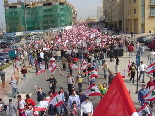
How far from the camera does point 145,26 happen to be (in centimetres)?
5791

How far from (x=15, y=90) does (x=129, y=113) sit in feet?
36.0

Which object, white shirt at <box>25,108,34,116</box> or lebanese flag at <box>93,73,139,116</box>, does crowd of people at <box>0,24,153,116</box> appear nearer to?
white shirt at <box>25,108,34,116</box>

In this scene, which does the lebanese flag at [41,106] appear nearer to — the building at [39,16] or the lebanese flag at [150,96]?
the lebanese flag at [150,96]

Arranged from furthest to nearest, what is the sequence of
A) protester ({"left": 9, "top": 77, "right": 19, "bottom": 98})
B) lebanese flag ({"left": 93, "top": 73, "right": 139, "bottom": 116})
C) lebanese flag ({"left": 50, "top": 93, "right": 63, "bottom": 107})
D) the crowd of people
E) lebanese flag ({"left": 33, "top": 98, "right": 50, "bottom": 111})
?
protester ({"left": 9, "top": 77, "right": 19, "bottom": 98})
lebanese flag ({"left": 50, "top": 93, "right": 63, "bottom": 107})
the crowd of people
lebanese flag ({"left": 33, "top": 98, "right": 50, "bottom": 111})
lebanese flag ({"left": 93, "top": 73, "right": 139, "bottom": 116})

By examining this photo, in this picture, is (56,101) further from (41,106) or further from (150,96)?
(150,96)

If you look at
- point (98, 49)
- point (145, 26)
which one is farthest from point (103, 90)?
point (145, 26)

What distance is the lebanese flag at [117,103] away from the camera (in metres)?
4.71

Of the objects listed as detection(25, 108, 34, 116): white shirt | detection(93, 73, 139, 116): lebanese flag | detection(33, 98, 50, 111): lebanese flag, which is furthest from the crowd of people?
detection(93, 73, 139, 116): lebanese flag

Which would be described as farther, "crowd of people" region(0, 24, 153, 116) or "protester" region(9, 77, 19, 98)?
"protester" region(9, 77, 19, 98)

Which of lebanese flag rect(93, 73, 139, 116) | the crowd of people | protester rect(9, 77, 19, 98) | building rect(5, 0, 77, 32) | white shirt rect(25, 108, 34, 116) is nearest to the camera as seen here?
lebanese flag rect(93, 73, 139, 116)

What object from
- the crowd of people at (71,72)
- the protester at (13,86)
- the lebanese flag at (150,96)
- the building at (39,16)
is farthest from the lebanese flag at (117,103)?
the building at (39,16)

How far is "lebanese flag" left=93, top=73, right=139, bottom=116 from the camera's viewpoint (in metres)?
4.71

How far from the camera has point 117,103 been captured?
16.3ft

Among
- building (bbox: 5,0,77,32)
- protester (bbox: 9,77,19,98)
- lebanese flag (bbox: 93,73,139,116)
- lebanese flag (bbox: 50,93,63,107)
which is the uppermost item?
building (bbox: 5,0,77,32)
